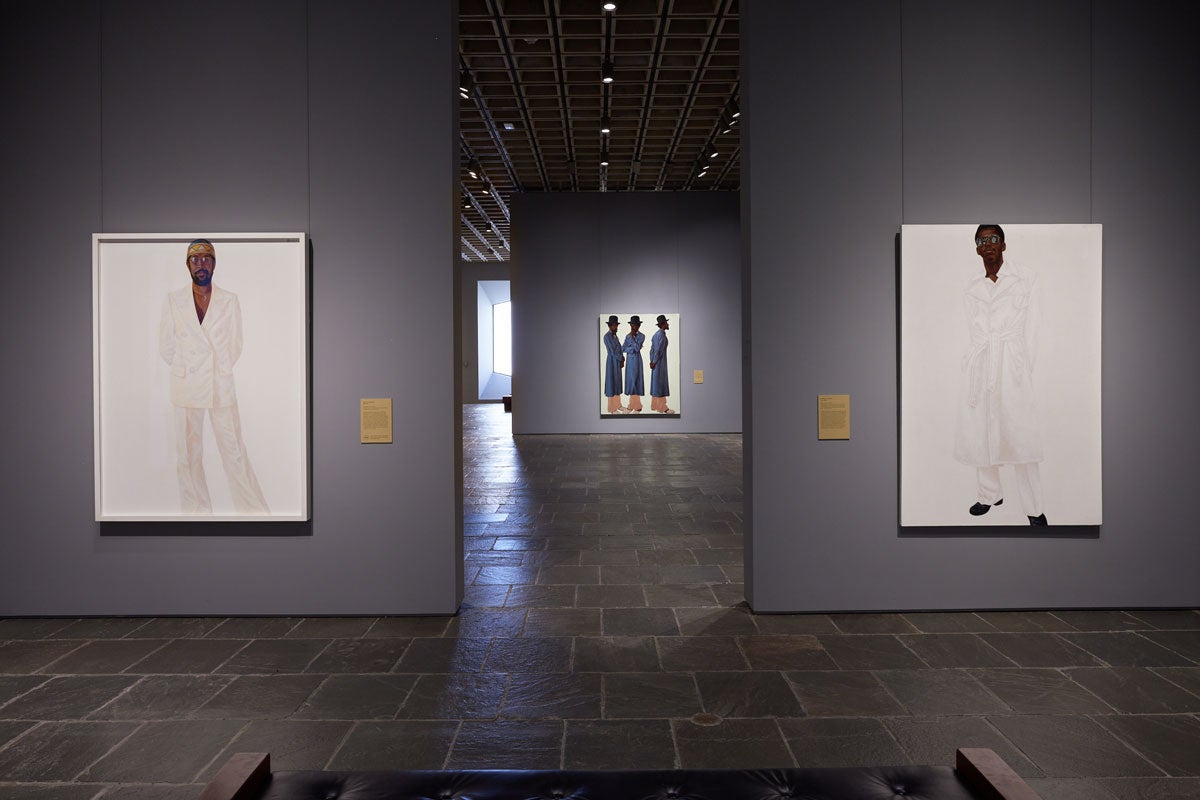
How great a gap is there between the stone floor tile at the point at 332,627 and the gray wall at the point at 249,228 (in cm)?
7

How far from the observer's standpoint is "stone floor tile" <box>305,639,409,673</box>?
4.03 meters

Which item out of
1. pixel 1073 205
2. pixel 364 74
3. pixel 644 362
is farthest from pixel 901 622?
pixel 644 362

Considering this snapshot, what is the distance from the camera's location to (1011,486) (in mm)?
4852

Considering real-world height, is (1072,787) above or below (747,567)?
below

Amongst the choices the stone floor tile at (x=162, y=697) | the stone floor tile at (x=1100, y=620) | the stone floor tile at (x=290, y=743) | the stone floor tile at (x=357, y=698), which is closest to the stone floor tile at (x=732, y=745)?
the stone floor tile at (x=357, y=698)

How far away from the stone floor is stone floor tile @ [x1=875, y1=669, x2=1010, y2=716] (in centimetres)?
1

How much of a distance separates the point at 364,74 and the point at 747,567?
13.3 feet

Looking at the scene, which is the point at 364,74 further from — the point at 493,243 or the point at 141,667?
the point at 493,243

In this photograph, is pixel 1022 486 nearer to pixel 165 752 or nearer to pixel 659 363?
pixel 165 752

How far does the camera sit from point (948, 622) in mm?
4688

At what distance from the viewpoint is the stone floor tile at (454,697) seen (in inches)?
137

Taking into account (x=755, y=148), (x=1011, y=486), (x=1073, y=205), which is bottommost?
(x=1011, y=486)

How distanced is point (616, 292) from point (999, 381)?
12730 mm

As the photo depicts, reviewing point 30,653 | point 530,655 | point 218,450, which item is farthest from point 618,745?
point 30,653
